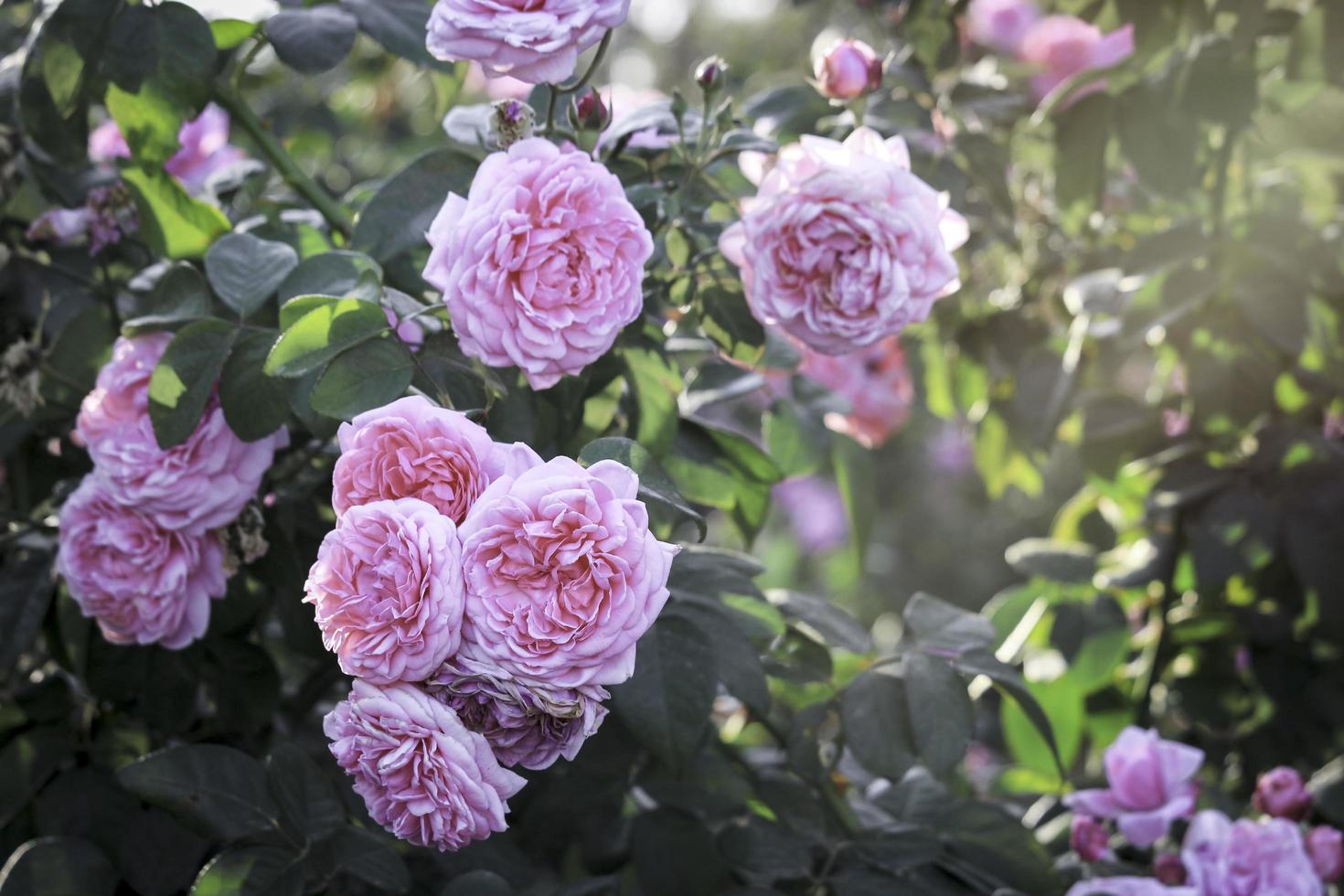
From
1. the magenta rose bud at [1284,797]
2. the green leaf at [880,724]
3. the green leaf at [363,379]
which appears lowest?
the magenta rose bud at [1284,797]

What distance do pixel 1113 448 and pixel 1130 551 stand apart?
17cm

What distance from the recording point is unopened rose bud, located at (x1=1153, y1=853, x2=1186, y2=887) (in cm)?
121

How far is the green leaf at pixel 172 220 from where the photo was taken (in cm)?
116

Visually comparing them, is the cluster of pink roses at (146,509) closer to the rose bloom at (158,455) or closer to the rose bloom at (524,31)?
the rose bloom at (158,455)

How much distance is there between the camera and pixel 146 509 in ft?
3.45

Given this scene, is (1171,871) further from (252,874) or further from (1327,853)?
(252,874)

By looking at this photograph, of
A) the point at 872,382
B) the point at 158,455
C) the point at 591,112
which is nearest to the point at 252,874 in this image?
the point at 158,455

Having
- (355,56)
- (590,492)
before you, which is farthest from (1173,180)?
(355,56)

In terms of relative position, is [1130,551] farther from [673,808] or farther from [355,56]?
[355,56]

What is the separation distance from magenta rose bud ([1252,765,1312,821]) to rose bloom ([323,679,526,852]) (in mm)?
902

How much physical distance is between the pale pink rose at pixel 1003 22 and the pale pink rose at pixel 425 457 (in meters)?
1.66

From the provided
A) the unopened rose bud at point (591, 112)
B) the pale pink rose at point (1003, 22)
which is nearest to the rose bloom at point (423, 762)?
the unopened rose bud at point (591, 112)

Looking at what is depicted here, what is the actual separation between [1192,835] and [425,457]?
86 centimetres

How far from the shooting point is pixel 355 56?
2342 mm
